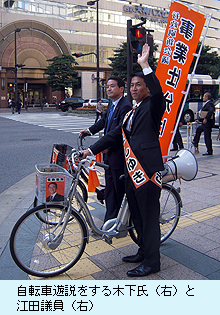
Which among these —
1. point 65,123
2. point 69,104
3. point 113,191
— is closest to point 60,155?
point 113,191

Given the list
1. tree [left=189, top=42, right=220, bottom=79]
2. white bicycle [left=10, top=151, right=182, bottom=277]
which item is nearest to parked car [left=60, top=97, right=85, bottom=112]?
tree [left=189, top=42, right=220, bottom=79]

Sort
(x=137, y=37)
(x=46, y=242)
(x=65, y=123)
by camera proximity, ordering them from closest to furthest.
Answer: (x=46, y=242) < (x=137, y=37) < (x=65, y=123)

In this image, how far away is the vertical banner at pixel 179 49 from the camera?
18.8 feet

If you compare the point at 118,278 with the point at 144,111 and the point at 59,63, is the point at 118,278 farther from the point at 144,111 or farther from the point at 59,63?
the point at 59,63

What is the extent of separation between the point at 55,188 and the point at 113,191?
113 cm

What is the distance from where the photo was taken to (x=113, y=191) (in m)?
3.89

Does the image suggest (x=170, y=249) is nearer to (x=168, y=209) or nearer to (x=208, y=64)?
(x=168, y=209)

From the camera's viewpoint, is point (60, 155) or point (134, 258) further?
point (60, 155)

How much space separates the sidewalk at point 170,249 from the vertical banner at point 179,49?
6.25ft

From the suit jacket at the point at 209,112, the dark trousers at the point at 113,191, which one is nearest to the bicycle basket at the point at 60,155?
the dark trousers at the point at 113,191

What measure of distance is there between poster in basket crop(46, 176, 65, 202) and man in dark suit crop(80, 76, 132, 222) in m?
0.96

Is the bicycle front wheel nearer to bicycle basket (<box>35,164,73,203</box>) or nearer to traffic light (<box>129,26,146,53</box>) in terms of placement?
bicycle basket (<box>35,164,73,203</box>)

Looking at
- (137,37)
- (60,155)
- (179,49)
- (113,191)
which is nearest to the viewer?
(60,155)
